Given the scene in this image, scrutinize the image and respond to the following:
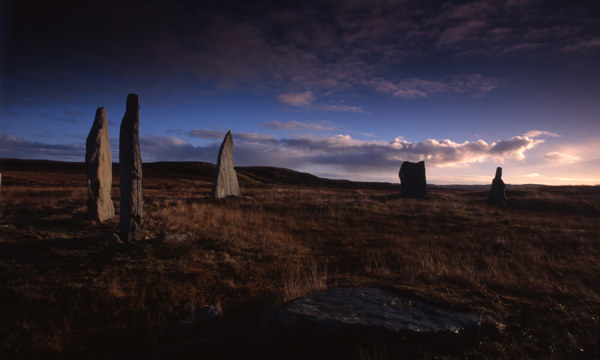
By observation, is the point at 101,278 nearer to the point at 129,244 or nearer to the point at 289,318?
the point at 129,244

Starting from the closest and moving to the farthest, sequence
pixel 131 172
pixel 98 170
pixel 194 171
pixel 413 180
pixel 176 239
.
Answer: pixel 131 172, pixel 176 239, pixel 98 170, pixel 413 180, pixel 194 171

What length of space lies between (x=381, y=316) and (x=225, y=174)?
736 inches

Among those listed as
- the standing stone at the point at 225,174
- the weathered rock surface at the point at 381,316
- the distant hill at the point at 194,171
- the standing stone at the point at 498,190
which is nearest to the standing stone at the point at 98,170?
the standing stone at the point at 225,174

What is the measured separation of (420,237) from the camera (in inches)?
458

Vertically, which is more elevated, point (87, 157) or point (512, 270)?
point (87, 157)

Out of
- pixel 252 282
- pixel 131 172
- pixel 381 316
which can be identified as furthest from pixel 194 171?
pixel 381 316

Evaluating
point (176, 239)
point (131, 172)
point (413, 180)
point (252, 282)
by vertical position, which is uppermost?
point (413, 180)

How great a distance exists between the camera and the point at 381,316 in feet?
12.0

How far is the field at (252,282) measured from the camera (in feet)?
12.0

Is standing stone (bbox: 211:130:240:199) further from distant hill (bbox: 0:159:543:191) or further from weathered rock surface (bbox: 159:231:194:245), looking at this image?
distant hill (bbox: 0:159:543:191)

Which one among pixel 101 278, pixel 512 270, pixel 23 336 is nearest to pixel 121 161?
pixel 101 278

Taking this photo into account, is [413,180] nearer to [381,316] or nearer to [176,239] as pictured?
[176,239]

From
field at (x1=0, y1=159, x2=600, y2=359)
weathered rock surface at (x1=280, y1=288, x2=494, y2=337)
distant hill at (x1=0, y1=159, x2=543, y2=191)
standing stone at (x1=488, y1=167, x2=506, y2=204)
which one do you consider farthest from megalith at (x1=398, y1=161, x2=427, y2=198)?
distant hill at (x1=0, y1=159, x2=543, y2=191)

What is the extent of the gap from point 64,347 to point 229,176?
17.8m
